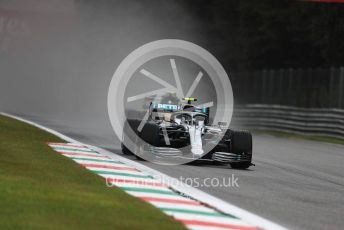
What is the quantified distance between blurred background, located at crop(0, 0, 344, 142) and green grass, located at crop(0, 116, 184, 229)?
1906 cm

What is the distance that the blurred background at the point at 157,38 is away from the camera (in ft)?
112

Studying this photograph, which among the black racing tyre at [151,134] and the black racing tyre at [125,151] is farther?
the black racing tyre at [125,151]

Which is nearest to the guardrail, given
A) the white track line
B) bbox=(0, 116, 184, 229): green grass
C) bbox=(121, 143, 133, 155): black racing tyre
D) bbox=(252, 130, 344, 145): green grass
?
bbox=(252, 130, 344, 145): green grass

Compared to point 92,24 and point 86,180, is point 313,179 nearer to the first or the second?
point 86,180

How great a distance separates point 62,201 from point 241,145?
6134 millimetres

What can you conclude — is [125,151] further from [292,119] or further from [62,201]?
[292,119]

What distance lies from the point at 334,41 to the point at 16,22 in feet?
50.3

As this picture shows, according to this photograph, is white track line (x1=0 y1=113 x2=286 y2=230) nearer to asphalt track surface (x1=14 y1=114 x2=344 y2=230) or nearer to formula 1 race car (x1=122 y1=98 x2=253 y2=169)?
asphalt track surface (x1=14 y1=114 x2=344 y2=230)

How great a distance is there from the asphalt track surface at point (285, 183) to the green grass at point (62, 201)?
1414 millimetres

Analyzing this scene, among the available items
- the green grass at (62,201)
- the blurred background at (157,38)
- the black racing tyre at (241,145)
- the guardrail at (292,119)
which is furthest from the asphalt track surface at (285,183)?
the blurred background at (157,38)

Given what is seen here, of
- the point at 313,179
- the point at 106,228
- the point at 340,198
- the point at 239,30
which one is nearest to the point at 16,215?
the point at 106,228

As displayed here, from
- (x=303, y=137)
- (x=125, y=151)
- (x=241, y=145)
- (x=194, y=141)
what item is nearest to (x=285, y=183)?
(x=241, y=145)

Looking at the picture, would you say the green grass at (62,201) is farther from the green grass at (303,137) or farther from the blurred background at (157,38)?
the blurred background at (157,38)

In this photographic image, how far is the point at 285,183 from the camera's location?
41.4 feet
